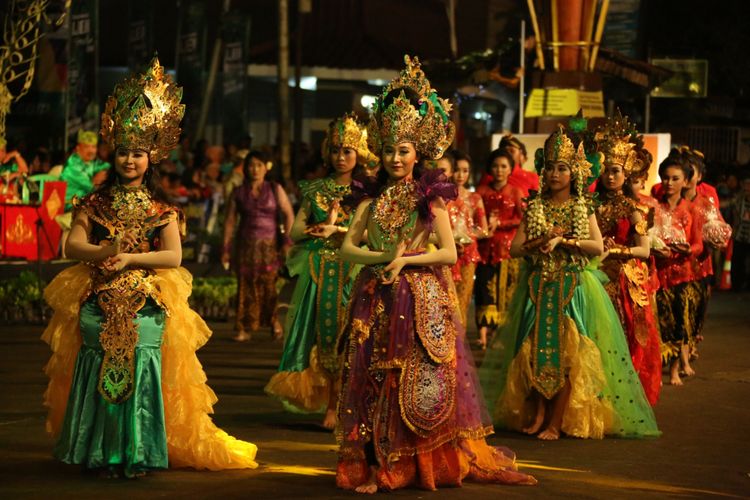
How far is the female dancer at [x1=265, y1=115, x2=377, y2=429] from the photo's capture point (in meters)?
10.6

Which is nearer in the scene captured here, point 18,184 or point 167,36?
point 18,184

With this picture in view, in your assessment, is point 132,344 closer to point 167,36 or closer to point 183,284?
point 183,284

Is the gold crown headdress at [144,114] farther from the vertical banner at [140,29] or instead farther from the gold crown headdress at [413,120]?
the vertical banner at [140,29]

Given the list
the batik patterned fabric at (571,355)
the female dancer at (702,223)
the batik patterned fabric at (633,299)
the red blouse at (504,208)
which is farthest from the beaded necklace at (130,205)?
the red blouse at (504,208)

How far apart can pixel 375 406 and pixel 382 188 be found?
119 cm

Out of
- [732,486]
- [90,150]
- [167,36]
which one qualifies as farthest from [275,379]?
[167,36]

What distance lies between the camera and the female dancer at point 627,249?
10977mm

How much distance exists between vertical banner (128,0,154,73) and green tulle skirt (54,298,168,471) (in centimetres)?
2004

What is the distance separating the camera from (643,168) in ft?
37.2

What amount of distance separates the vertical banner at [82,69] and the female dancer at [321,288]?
1312cm

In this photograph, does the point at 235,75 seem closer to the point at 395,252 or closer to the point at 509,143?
the point at 509,143

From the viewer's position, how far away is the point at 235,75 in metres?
26.4

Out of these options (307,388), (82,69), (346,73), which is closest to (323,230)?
(307,388)

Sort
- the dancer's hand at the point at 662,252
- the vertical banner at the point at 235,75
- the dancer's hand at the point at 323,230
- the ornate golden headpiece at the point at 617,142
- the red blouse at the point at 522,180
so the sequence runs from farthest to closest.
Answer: the vertical banner at the point at 235,75 < the red blouse at the point at 522,180 < the dancer's hand at the point at 662,252 < the ornate golden headpiece at the point at 617,142 < the dancer's hand at the point at 323,230
